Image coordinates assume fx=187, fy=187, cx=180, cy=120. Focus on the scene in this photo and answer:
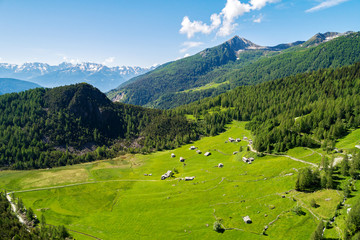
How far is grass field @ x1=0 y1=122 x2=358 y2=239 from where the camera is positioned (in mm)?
73500

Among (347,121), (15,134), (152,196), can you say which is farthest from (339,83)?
(15,134)

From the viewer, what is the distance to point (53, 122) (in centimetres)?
19625

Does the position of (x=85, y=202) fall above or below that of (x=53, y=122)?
below

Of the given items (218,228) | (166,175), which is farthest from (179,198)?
(166,175)

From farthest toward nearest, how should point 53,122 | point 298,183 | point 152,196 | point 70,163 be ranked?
1. point 53,122
2. point 70,163
3. point 152,196
4. point 298,183

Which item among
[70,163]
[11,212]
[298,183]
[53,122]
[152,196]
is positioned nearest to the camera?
[298,183]

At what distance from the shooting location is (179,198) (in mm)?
99438

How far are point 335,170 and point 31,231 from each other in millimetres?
137194

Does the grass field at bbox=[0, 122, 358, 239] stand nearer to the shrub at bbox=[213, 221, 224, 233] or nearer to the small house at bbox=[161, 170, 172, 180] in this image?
the shrub at bbox=[213, 221, 224, 233]

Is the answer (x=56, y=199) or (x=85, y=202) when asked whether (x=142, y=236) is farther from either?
(x=56, y=199)

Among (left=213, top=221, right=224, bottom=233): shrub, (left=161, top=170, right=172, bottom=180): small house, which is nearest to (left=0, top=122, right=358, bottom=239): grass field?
(left=213, top=221, right=224, bottom=233): shrub

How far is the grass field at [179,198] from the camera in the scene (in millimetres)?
73500

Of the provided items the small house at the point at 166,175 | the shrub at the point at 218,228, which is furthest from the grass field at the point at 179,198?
the small house at the point at 166,175

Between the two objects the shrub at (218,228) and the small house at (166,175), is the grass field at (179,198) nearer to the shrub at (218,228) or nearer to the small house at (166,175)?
the shrub at (218,228)
